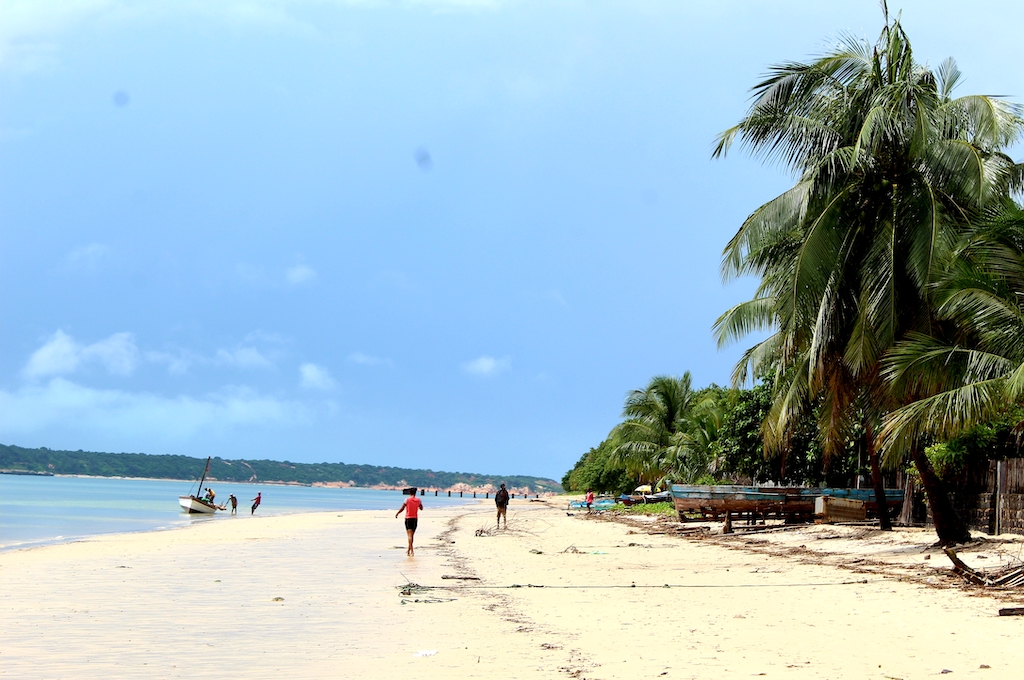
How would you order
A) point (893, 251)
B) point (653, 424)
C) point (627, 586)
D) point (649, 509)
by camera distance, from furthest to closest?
point (653, 424)
point (649, 509)
point (893, 251)
point (627, 586)

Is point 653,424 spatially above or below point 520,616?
above

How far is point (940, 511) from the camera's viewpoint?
603 inches

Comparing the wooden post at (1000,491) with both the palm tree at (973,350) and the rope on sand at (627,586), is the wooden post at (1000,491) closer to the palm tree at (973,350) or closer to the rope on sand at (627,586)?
the palm tree at (973,350)

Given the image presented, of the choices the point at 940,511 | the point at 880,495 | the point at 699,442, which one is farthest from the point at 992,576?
the point at 699,442

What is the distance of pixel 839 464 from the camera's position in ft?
91.1

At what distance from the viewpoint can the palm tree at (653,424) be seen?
43438 millimetres

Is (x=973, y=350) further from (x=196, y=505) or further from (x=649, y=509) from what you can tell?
(x=196, y=505)

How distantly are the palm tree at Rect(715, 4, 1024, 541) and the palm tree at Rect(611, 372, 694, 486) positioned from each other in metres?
25.6

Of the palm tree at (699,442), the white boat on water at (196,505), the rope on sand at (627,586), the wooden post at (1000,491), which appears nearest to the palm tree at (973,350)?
the rope on sand at (627,586)

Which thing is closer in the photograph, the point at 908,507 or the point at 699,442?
the point at 908,507

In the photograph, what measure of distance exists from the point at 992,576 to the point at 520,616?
5710 millimetres

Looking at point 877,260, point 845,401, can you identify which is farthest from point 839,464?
point 877,260

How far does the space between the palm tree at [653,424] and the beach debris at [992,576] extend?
3186 centimetres

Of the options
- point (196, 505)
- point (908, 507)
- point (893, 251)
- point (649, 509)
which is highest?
point (893, 251)
